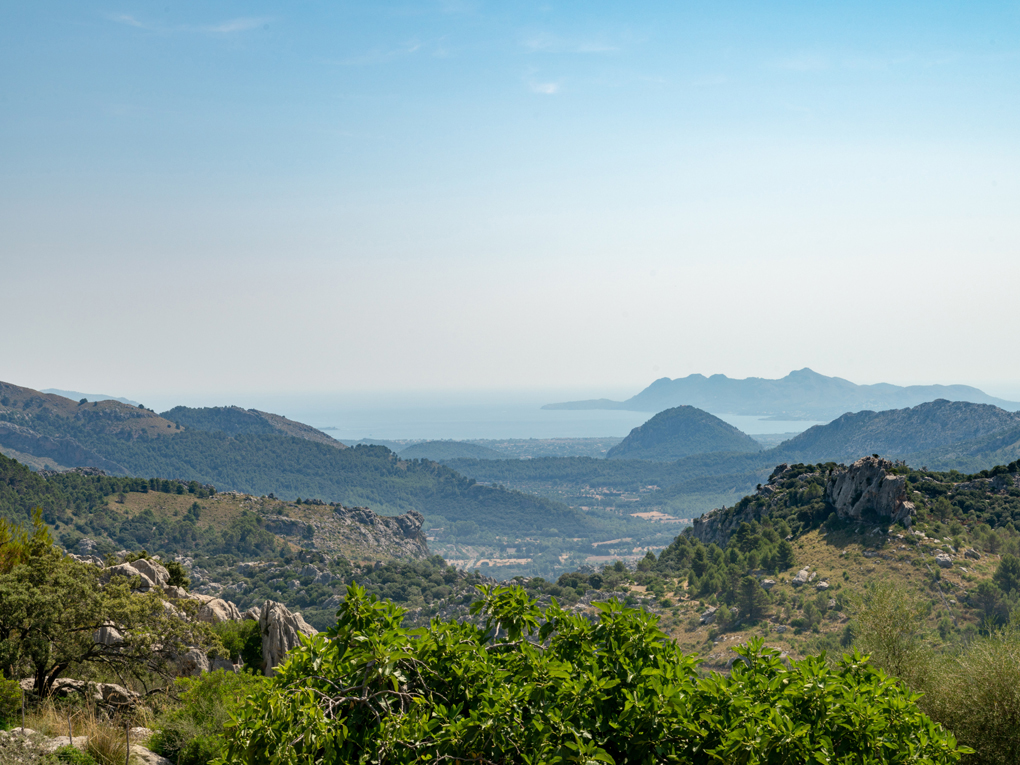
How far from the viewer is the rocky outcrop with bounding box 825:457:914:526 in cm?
5309

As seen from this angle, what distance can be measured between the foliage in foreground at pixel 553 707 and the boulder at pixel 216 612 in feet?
64.6

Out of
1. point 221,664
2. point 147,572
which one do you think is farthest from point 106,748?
point 147,572

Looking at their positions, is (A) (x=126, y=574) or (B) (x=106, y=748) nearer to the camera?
(B) (x=106, y=748)

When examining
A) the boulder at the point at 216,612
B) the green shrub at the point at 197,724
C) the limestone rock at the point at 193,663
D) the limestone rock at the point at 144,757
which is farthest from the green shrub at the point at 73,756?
the boulder at the point at 216,612

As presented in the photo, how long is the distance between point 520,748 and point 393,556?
126 meters

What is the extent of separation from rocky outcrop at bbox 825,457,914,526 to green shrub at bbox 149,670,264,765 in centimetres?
5495

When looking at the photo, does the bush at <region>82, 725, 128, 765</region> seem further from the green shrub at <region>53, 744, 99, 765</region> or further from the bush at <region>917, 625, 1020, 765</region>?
the bush at <region>917, 625, 1020, 765</region>

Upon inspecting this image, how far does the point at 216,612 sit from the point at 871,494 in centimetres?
5314

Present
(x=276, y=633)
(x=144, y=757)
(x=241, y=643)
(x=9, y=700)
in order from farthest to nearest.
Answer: (x=241, y=643) < (x=276, y=633) < (x=9, y=700) < (x=144, y=757)

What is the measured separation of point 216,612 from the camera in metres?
24.1

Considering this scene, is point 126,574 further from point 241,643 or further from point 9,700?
point 9,700

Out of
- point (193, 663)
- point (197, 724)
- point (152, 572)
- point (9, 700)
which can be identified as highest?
point (9, 700)

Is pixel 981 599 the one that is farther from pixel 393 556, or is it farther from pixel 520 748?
pixel 393 556

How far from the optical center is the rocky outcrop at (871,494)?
2090 inches
